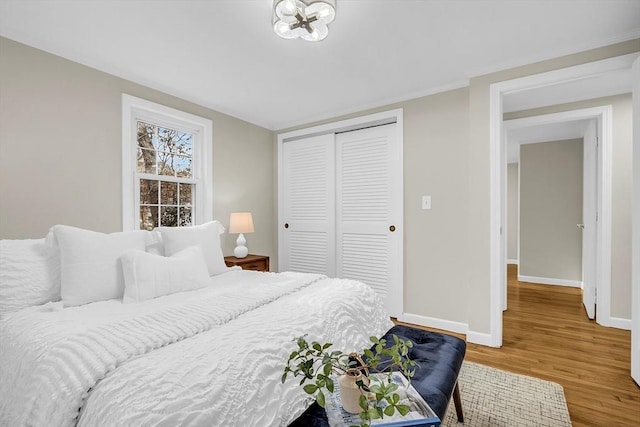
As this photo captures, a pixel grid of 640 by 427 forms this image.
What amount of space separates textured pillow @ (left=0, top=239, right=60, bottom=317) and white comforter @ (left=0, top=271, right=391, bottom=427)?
0.38 feet

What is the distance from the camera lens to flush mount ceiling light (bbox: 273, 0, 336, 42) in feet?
5.72

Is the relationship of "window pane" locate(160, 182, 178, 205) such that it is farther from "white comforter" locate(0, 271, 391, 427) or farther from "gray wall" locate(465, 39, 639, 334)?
"gray wall" locate(465, 39, 639, 334)

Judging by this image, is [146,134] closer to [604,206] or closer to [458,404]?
[458,404]

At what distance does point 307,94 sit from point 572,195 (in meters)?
4.56

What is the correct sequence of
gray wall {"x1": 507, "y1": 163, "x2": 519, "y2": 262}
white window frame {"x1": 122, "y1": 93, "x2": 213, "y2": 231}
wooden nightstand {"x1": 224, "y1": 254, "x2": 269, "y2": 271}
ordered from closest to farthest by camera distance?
1. white window frame {"x1": 122, "y1": 93, "x2": 213, "y2": 231}
2. wooden nightstand {"x1": 224, "y1": 254, "x2": 269, "y2": 271}
3. gray wall {"x1": 507, "y1": 163, "x2": 519, "y2": 262}

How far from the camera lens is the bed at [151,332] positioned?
0.90 metres

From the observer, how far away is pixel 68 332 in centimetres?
121

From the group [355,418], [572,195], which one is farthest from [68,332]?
[572,195]

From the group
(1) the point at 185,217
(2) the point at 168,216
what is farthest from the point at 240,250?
(2) the point at 168,216

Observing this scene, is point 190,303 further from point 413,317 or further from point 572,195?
point 572,195

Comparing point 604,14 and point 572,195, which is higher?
point 604,14

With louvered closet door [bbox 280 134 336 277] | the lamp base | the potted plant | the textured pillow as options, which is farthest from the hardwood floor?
the textured pillow

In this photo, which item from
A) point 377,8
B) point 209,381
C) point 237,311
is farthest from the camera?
point 377,8

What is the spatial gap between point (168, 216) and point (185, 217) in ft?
0.63
